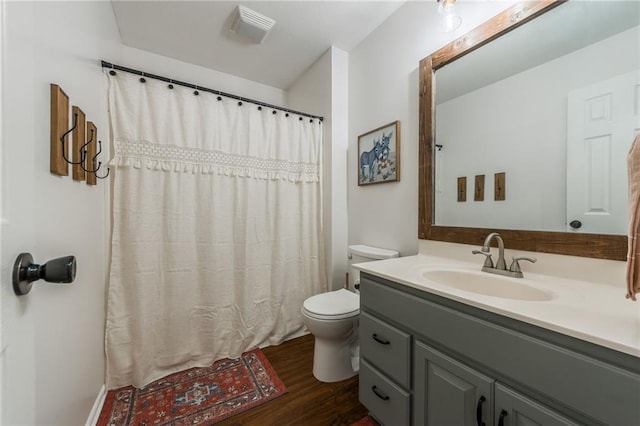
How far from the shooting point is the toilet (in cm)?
149

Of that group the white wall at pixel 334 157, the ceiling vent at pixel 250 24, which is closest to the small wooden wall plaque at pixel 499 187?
the white wall at pixel 334 157

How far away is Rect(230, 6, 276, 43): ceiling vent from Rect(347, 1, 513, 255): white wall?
0.75 m

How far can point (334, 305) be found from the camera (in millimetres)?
1596

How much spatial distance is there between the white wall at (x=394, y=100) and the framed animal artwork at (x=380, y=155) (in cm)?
4

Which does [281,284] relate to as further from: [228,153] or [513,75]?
[513,75]

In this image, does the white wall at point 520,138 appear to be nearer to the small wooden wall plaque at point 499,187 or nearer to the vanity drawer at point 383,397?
the small wooden wall plaque at point 499,187

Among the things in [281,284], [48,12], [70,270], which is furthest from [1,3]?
[281,284]

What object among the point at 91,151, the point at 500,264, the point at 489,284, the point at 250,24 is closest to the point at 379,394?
the point at 489,284

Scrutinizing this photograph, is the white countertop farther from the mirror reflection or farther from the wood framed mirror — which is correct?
the mirror reflection

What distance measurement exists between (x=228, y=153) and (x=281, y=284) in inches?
44.3

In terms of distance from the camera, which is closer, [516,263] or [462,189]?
[516,263]

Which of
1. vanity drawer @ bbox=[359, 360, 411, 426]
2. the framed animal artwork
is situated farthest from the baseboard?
the framed animal artwork

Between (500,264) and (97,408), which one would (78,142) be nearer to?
(97,408)

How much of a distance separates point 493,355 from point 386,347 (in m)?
0.47
